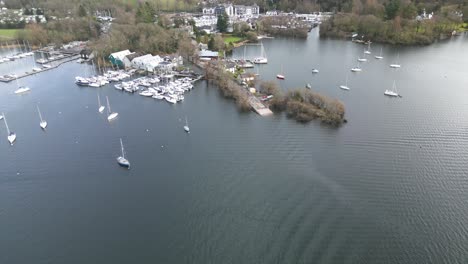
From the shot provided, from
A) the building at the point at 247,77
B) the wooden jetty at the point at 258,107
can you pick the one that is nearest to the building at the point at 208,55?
the building at the point at 247,77

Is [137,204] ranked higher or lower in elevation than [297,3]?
lower

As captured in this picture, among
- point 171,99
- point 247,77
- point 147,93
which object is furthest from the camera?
point 247,77

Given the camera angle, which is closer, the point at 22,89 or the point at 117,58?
the point at 22,89

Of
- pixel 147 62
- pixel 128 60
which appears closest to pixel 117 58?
pixel 128 60

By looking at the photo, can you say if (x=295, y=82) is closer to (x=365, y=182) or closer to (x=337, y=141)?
(x=337, y=141)

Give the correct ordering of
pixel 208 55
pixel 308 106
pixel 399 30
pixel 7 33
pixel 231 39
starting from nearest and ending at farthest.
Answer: pixel 308 106, pixel 208 55, pixel 399 30, pixel 231 39, pixel 7 33

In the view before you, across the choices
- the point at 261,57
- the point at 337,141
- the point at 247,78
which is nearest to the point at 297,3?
the point at 261,57

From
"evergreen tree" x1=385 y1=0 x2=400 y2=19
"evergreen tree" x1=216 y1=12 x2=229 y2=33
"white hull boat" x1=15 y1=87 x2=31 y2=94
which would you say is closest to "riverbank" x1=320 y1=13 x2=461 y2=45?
"evergreen tree" x1=385 y1=0 x2=400 y2=19

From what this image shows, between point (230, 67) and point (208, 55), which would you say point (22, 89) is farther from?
point (230, 67)
